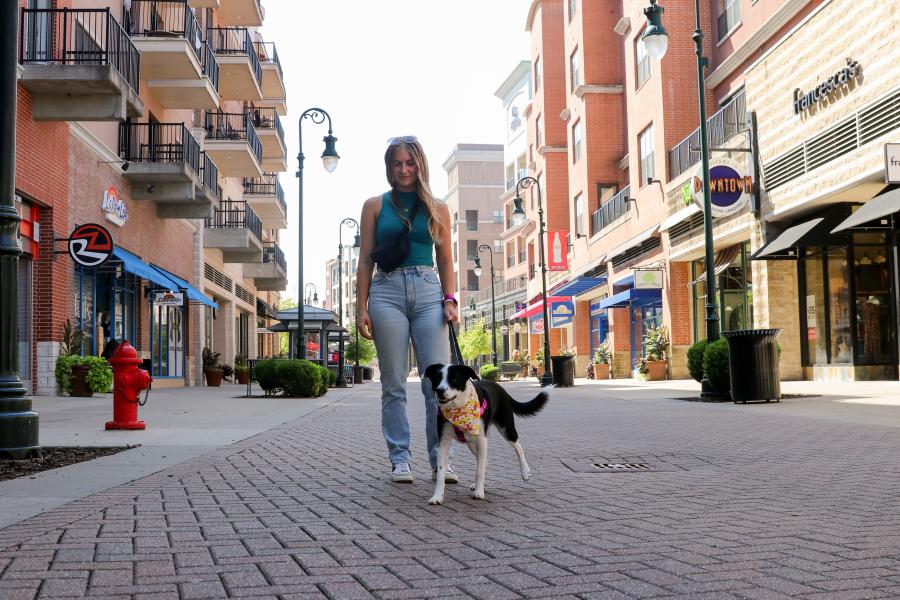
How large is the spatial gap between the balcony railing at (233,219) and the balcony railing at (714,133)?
1588cm

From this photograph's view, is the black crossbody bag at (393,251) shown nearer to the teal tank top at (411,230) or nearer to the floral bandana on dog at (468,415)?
the teal tank top at (411,230)

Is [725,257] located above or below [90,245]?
above

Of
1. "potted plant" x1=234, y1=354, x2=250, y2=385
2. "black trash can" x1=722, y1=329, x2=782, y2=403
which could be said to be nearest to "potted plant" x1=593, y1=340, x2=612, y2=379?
"potted plant" x1=234, y1=354, x2=250, y2=385

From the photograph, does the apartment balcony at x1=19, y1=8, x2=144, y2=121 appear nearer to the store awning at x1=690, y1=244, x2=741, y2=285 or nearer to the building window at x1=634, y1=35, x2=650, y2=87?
the store awning at x1=690, y1=244, x2=741, y2=285

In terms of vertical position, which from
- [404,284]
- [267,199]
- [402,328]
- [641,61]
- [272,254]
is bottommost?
[402,328]

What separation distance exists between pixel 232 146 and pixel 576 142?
1585 cm

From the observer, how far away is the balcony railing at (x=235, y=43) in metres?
32.1

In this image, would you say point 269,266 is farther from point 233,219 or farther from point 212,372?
point 212,372

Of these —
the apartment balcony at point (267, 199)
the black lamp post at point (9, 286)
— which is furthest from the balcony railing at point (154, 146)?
the apartment balcony at point (267, 199)

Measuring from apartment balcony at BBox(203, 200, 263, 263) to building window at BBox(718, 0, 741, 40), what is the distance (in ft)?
57.6

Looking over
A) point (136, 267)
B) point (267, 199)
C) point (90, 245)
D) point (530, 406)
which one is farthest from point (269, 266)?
point (530, 406)

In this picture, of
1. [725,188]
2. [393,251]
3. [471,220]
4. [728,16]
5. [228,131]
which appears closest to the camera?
[393,251]

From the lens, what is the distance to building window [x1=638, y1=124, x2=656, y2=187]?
102 ft

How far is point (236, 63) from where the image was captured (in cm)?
3209
